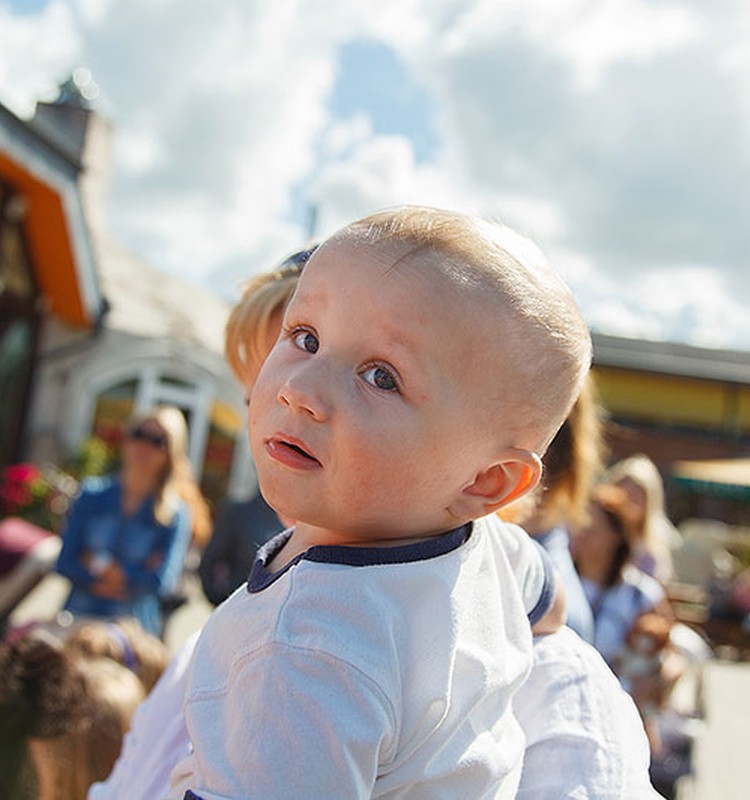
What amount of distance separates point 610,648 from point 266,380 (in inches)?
144

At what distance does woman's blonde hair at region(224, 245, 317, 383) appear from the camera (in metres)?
1.85

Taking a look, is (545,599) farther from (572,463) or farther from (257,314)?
(572,463)

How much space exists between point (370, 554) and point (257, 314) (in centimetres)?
92

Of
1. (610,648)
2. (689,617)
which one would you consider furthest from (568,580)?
(689,617)

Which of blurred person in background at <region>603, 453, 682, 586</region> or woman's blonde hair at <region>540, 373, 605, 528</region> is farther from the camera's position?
blurred person in background at <region>603, 453, 682, 586</region>

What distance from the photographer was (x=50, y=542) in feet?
18.9

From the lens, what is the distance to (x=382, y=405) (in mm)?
1021

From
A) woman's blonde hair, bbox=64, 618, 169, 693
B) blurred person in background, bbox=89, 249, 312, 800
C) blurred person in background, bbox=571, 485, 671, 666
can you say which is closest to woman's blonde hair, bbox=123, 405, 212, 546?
blurred person in background, bbox=571, 485, 671, 666

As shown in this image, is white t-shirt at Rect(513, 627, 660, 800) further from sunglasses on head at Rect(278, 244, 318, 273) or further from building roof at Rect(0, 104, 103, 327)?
building roof at Rect(0, 104, 103, 327)

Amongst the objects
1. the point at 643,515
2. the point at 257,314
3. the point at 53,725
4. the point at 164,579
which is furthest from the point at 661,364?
the point at 257,314

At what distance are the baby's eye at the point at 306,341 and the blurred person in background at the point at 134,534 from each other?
4.04m

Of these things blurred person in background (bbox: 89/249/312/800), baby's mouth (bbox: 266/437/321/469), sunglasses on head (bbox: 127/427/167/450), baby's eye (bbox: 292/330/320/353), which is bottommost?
sunglasses on head (bbox: 127/427/167/450)

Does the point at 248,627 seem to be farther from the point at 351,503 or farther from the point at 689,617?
the point at 689,617

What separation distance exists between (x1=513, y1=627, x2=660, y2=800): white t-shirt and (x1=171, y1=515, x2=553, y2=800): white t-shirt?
9 centimetres
